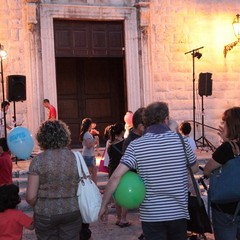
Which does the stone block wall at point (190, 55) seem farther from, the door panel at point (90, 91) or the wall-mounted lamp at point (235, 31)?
the door panel at point (90, 91)

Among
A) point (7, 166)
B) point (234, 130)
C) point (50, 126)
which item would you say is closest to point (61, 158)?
point (50, 126)

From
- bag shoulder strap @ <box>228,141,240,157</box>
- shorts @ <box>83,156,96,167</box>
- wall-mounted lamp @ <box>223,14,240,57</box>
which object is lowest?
shorts @ <box>83,156,96,167</box>

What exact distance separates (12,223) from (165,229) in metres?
1.20

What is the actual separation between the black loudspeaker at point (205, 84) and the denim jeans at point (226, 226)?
882cm

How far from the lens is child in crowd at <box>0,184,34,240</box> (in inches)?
134

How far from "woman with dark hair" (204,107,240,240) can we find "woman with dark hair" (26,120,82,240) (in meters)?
1.06

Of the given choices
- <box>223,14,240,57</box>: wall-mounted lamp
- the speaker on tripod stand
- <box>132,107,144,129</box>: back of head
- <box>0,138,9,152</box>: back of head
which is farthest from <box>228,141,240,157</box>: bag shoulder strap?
<box>223,14,240,57</box>: wall-mounted lamp

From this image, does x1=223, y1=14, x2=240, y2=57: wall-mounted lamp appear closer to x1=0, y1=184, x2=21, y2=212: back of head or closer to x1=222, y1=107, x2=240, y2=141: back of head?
x1=222, y1=107, x2=240, y2=141: back of head

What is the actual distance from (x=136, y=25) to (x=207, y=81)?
98.8 inches

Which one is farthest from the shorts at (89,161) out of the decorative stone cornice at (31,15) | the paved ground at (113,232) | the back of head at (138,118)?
the decorative stone cornice at (31,15)

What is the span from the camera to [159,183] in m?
3.13

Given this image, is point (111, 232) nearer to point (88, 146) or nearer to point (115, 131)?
point (115, 131)

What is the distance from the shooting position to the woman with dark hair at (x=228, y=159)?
130 inches

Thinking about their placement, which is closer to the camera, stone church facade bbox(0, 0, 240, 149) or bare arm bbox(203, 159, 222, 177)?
bare arm bbox(203, 159, 222, 177)
